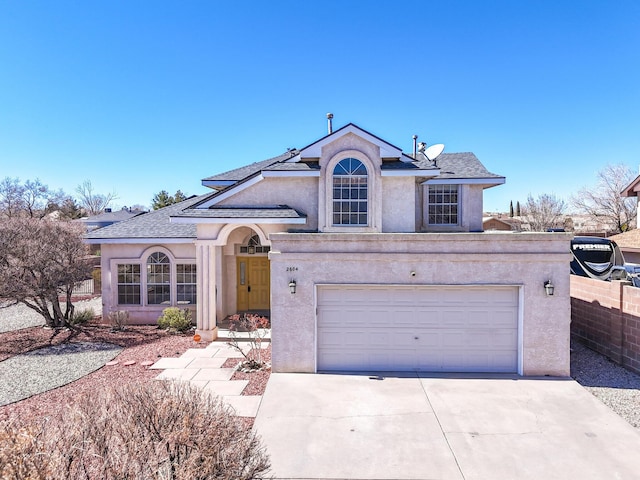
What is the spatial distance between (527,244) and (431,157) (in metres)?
6.56

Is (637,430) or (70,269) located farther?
(70,269)

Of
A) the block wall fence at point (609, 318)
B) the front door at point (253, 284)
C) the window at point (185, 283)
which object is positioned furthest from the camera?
the front door at point (253, 284)

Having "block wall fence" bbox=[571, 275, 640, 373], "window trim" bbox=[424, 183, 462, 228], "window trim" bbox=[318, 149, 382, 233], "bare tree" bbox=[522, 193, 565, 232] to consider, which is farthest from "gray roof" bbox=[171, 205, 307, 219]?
"bare tree" bbox=[522, 193, 565, 232]

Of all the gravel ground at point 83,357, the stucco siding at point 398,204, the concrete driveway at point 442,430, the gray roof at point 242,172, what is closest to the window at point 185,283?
the gravel ground at point 83,357

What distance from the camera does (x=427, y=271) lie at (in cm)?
971

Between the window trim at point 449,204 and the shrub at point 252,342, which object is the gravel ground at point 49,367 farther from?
the window trim at point 449,204

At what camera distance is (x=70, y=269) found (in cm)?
1358

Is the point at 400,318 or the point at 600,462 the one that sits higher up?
the point at 400,318

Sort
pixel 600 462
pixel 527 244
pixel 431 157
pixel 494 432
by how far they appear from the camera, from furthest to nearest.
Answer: pixel 431 157, pixel 527 244, pixel 494 432, pixel 600 462

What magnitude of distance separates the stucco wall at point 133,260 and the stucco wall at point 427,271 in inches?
282

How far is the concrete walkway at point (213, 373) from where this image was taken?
321 inches

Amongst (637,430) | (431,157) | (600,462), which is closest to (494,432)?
(600,462)

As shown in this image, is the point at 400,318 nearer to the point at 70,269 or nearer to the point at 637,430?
the point at 637,430

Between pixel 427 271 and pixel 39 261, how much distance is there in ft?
45.2
